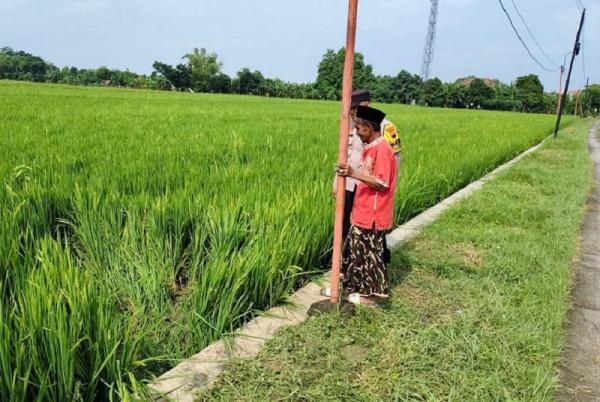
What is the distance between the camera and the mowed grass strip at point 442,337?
1871 millimetres

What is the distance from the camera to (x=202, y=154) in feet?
18.6

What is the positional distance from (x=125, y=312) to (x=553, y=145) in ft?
50.5

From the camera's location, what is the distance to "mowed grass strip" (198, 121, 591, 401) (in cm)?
187

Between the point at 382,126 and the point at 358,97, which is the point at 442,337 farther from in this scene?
the point at 358,97

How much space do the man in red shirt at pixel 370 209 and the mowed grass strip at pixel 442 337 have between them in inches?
7.7

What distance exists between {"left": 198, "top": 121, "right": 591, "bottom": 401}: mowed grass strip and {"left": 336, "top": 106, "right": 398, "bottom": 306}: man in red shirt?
19 cm

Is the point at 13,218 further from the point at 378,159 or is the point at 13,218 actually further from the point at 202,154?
the point at 202,154

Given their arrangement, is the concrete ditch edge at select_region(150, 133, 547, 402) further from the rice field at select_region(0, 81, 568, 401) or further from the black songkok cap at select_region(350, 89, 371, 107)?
the black songkok cap at select_region(350, 89, 371, 107)

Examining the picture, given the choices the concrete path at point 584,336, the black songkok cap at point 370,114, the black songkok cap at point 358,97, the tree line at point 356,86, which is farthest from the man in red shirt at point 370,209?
the tree line at point 356,86

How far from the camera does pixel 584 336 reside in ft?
8.34

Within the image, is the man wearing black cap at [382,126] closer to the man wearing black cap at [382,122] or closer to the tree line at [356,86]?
the man wearing black cap at [382,122]

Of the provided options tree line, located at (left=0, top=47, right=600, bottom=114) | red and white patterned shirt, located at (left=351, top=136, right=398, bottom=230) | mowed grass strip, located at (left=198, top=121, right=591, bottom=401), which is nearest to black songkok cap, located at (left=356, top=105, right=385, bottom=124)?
red and white patterned shirt, located at (left=351, top=136, right=398, bottom=230)

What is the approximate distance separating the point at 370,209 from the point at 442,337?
764 millimetres

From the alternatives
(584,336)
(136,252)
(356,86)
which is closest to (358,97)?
(136,252)
